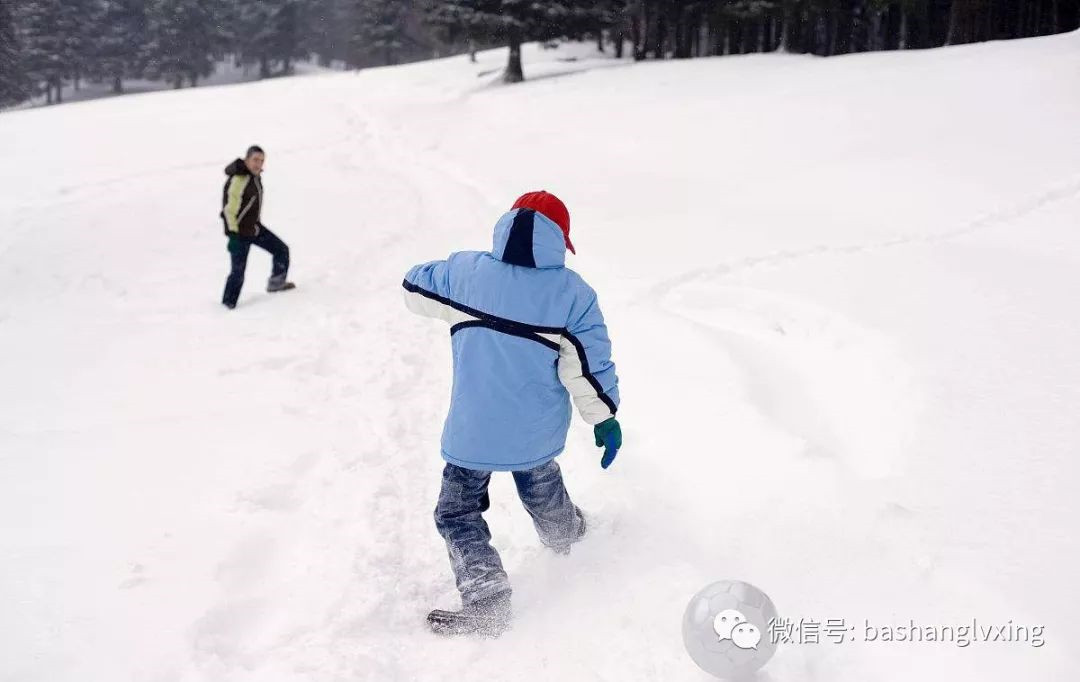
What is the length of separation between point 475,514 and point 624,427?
1.63 m

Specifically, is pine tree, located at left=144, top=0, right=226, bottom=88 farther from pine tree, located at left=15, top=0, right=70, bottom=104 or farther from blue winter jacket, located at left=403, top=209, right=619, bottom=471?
blue winter jacket, located at left=403, top=209, right=619, bottom=471

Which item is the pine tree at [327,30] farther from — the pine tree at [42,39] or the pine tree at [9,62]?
the pine tree at [9,62]

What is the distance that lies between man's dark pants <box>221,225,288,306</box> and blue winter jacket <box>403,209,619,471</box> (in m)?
5.27

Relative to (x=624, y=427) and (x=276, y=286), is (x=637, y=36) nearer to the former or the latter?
(x=276, y=286)

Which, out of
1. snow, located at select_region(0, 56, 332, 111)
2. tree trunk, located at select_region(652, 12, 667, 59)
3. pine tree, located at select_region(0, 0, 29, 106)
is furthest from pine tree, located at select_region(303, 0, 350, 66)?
tree trunk, located at select_region(652, 12, 667, 59)

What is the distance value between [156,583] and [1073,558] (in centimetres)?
405

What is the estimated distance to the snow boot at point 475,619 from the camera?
314 centimetres

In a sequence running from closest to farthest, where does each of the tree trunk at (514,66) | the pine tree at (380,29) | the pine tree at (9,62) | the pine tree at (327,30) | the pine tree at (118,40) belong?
the tree trunk at (514,66)
the pine tree at (9,62)
the pine tree at (380,29)
the pine tree at (118,40)
the pine tree at (327,30)

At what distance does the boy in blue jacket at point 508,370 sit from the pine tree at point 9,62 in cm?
5439

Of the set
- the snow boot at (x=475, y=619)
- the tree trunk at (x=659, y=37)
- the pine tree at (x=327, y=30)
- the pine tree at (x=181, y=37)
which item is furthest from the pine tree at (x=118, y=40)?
the snow boot at (x=475, y=619)

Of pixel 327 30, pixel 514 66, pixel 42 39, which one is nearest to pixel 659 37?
pixel 514 66

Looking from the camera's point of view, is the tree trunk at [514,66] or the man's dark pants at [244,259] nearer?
the man's dark pants at [244,259]

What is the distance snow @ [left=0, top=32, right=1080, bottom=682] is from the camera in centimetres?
311

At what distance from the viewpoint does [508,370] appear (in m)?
2.98
